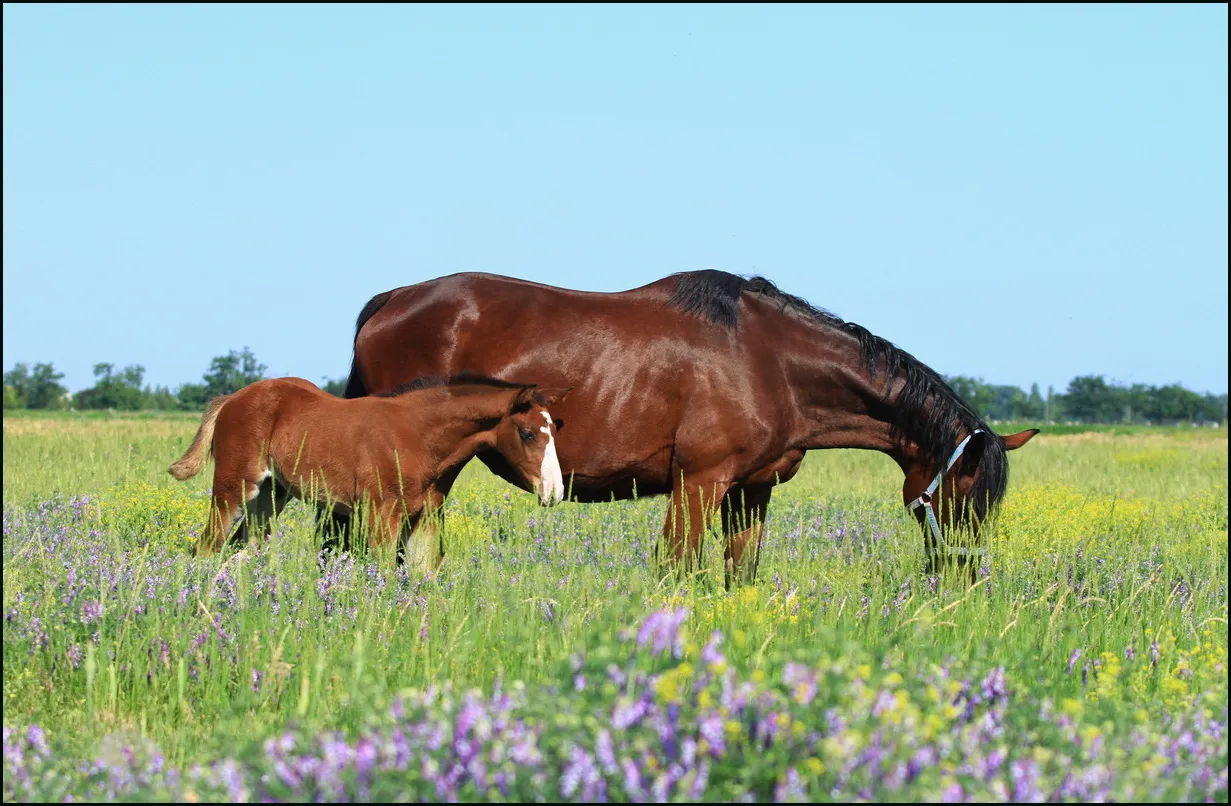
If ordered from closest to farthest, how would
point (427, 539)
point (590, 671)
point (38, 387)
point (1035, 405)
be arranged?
point (590, 671), point (427, 539), point (38, 387), point (1035, 405)

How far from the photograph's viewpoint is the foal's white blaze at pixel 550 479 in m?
7.02

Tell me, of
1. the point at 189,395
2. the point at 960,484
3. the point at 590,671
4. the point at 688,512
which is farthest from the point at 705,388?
the point at 189,395

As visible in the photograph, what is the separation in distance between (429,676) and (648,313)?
3953 millimetres

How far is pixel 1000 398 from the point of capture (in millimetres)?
167500

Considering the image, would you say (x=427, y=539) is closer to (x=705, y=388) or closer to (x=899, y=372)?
(x=705, y=388)

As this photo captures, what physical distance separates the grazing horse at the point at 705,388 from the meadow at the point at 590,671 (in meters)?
0.53

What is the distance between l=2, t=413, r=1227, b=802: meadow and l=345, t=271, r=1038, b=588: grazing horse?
53 cm

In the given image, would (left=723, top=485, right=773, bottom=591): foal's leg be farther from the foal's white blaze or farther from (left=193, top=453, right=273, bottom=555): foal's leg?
(left=193, top=453, right=273, bottom=555): foal's leg

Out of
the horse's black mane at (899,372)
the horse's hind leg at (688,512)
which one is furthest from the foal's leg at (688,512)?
the horse's black mane at (899,372)

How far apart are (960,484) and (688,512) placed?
5.82 ft

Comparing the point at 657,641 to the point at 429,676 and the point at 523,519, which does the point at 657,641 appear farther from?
the point at 523,519

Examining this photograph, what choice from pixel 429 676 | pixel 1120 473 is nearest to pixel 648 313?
pixel 429 676

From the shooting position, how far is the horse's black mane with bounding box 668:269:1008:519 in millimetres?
7617

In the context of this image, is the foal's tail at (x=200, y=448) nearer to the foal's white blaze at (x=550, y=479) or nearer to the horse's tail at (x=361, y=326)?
the horse's tail at (x=361, y=326)
